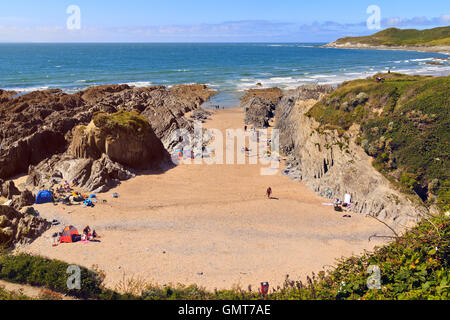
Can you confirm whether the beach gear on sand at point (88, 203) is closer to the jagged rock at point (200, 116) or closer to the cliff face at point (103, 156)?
the cliff face at point (103, 156)

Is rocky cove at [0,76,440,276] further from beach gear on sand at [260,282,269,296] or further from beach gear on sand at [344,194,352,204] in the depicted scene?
beach gear on sand at [260,282,269,296]

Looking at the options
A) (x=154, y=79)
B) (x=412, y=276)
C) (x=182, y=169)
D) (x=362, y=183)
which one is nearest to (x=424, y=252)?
(x=412, y=276)

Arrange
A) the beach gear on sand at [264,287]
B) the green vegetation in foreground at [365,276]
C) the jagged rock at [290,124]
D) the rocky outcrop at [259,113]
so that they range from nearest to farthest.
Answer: the green vegetation in foreground at [365,276] < the beach gear on sand at [264,287] < the jagged rock at [290,124] < the rocky outcrop at [259,113]

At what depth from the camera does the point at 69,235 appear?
54.3ft

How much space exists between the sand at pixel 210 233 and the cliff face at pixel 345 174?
3.64 feet

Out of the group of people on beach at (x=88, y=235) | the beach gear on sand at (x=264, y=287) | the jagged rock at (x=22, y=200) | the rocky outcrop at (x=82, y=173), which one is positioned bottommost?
the beach gear on sand at (x=264, y=287)

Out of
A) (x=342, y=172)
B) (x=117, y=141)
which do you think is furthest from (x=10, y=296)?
(x=342, y=172)

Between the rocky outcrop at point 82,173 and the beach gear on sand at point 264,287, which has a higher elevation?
the rocky outcrop at point 82,173

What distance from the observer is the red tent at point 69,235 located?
16508mm

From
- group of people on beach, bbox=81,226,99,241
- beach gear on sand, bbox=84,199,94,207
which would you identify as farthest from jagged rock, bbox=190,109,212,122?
group of people on beach, bbox=81,226,99,241

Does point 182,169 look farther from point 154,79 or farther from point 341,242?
point 154,79

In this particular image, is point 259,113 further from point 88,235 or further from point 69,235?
point 69,235

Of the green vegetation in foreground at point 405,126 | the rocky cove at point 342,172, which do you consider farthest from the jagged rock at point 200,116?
the green vegetation in foreground at point 405,126

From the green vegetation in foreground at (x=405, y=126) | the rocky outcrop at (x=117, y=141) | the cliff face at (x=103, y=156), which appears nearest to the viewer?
A: the green vegetation in foreground at (x=405, y=126)
